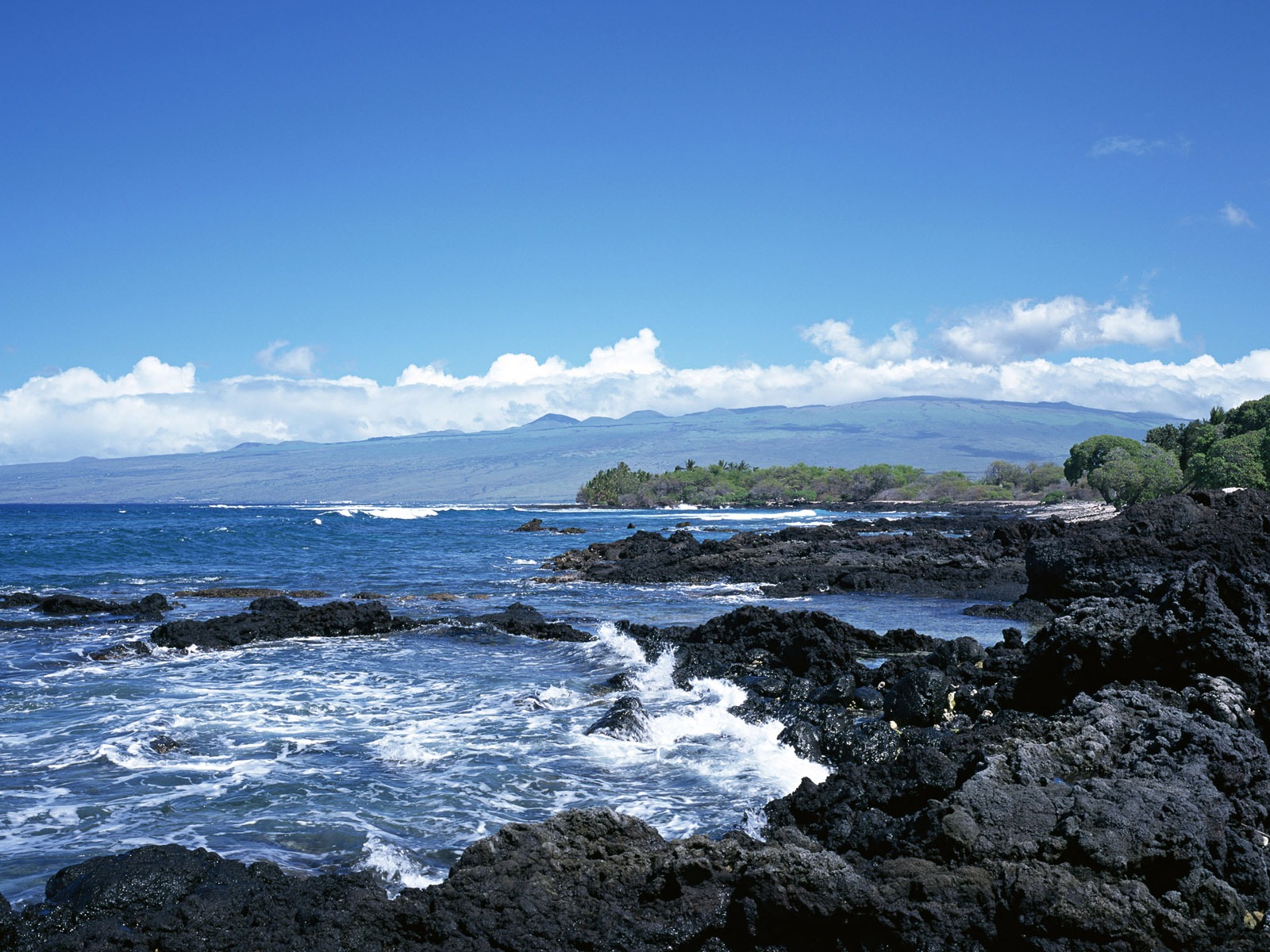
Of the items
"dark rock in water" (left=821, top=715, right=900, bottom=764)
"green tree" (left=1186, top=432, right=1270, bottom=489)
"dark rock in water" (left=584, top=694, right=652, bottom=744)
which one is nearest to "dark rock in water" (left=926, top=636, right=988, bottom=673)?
"dark rock in water" (left=821, top=715, right=900, bottom=764)

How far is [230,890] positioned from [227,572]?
3146cm

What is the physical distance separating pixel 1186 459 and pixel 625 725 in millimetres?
80267

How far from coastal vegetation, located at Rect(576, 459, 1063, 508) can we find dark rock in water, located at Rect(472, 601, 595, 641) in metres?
107

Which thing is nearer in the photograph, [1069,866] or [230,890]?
[1069,866]

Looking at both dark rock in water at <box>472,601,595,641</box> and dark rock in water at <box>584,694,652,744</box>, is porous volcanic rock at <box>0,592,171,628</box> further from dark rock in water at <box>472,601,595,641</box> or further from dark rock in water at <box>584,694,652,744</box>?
dark rock in water at <box>584,694,652,744</box>

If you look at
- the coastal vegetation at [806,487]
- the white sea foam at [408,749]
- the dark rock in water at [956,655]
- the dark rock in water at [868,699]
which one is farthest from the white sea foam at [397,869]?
the coastal vegetation at [806,487]

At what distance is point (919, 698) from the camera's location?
35.8 feet

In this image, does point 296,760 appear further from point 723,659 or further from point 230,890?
point 723,659

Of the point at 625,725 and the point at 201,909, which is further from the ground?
the point at 201,909

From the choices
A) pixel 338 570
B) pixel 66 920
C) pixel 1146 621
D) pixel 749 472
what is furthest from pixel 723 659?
pixel 749 472

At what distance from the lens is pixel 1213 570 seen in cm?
1150

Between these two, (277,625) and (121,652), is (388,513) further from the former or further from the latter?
(121,652)

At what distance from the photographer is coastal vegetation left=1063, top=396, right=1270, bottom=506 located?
50.7 metres

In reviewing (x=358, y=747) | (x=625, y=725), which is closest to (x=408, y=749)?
(x=358, y=747)
